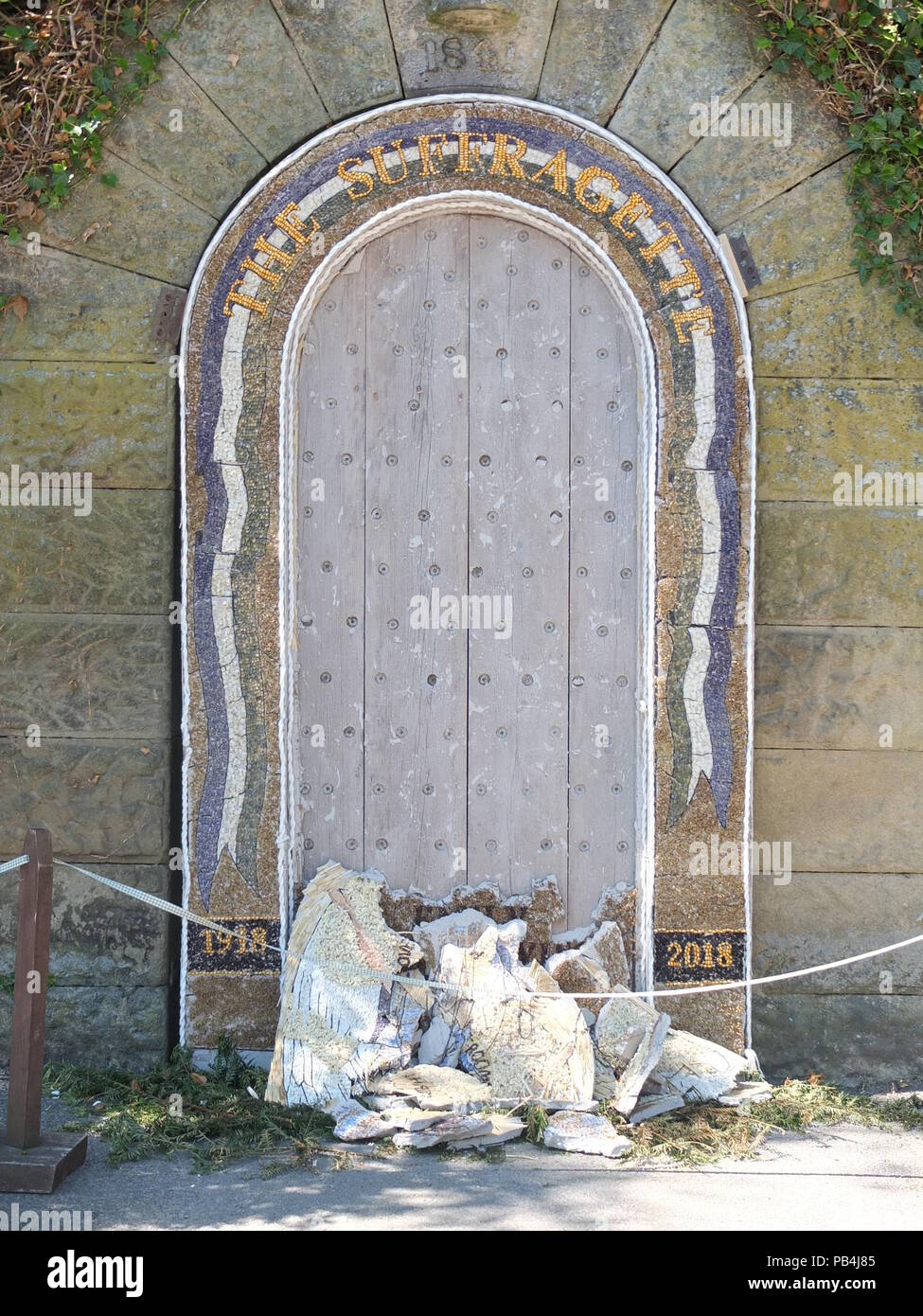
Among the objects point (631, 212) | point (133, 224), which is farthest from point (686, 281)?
→ point (133, 224)

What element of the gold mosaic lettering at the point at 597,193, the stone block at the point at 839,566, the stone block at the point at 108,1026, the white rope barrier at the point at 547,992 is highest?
the gold mosaic lettering at the point at 597,193

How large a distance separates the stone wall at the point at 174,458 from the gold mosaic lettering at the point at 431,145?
0.18 metres

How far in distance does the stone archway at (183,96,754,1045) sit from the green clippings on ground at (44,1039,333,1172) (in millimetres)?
178

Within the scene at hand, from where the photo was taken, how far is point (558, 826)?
4.68 m

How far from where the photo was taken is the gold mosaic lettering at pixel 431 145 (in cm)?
446

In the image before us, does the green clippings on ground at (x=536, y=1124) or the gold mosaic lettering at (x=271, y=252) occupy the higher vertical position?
the gold mosaic lettering at (x=271, y=252)

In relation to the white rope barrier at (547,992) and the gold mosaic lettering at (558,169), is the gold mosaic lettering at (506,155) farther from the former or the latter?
the white rope barrier at (547,992)

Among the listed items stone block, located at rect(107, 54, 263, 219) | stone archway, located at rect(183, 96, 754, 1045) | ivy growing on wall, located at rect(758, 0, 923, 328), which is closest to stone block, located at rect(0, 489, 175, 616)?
stone archway, located at rect(183, 96, 754, 1045)

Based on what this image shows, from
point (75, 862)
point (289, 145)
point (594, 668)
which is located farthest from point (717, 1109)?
point (289, 145)

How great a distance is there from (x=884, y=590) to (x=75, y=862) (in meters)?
2.94

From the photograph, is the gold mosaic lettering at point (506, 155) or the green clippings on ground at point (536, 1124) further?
the gold mosaic lettering at point (506, 155)

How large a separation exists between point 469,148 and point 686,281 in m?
0.86

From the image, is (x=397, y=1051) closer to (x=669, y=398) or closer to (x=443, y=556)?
(x=443, y=556)

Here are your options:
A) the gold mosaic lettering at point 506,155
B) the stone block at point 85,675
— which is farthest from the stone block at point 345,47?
the stone block at point 85,675
